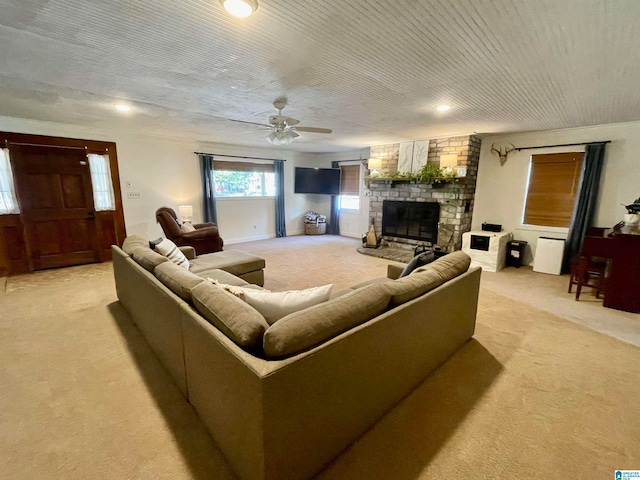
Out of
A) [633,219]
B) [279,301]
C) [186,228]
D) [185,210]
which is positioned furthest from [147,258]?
[633,219]

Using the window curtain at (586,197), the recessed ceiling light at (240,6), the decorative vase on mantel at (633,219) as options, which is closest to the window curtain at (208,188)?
the recessed ceiling light at (240,6)

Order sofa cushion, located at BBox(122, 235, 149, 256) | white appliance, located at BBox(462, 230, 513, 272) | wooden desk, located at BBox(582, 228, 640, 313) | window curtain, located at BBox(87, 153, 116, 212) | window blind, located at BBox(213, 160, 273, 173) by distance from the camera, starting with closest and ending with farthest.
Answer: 1. sofa cushion, located at BBox(122, 235, 149, 256)
2. wooden desk, located at BBox(582, 228, 640, 313)
3. white appliance, located at BBox(462, 230, 513, 272)
4. window curtain, located at BBox(87, 153, 116, 212)
5. window blind, located at BBox(213, 160, 273, 173)

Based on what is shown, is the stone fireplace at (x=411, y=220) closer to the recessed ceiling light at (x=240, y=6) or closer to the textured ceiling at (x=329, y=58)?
the textured ceiling at (x=329, y=58)

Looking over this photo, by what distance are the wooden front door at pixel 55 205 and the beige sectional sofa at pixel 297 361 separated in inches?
150

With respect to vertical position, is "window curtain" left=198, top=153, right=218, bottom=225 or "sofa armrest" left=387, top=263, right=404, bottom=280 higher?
"window curtain" left=198, top=153, right=218, bottom=225

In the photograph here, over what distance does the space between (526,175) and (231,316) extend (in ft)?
18.0

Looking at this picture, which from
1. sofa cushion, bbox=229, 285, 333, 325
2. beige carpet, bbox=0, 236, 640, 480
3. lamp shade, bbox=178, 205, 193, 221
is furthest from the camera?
lamp shade, bbox=178, 205, 193, 221

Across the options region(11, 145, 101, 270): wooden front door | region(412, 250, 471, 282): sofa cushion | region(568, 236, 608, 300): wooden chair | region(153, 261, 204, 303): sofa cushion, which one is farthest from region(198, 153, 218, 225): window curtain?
region(568, 236, 608, 300): wooden chair

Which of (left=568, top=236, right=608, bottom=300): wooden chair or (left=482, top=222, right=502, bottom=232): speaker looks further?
(left=482, top=222, right=502, bottom=232): speaker

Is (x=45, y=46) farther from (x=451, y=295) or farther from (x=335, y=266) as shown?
(x=335, y=266)

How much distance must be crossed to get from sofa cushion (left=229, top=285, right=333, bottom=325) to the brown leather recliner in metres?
3.67

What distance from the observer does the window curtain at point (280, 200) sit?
7398mm

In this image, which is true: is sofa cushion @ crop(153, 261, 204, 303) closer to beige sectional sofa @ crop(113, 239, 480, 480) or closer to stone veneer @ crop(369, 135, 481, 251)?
beige sectional sofa @ crop(113, 239, 480, 480)

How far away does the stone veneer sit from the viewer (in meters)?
5.08
